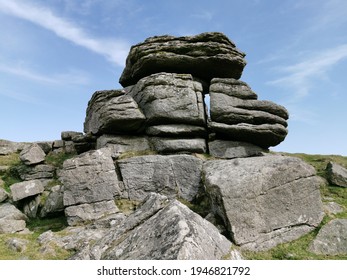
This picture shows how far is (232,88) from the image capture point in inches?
1062

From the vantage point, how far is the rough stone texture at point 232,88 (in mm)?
26688

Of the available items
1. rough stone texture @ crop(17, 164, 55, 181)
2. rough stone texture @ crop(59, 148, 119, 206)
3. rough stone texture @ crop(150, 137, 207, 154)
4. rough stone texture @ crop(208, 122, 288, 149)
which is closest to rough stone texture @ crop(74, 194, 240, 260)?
rough stone texture @ crop(59, 148, 119, 206)

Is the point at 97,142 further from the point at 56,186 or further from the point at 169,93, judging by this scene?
the point at 169,93

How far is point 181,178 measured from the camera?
22828 millimetres

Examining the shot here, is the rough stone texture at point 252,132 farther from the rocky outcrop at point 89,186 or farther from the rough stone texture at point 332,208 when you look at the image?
the rocky outcrop at point 89,186

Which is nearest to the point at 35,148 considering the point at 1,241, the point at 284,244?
the point at 1,241

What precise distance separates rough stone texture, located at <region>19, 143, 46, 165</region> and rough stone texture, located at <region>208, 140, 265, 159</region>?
15.8 meters

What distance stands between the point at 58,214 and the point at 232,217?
45.1 feet

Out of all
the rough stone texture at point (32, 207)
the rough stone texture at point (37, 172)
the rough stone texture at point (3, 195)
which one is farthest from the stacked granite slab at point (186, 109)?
the rough stone texture at point (3, 195)

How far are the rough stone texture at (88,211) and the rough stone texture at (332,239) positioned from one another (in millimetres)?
12565

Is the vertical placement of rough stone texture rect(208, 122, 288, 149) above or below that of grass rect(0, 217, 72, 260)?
above

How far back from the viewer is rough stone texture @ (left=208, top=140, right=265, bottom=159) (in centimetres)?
2559

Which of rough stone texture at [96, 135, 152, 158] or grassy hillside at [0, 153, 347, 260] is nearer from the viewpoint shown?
grassy hillside at [0, 153, 347, 260]

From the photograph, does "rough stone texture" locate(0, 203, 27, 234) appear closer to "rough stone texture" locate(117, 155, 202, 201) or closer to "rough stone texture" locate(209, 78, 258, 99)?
"rough stone texture" locate(117, 155, 202, 201)
